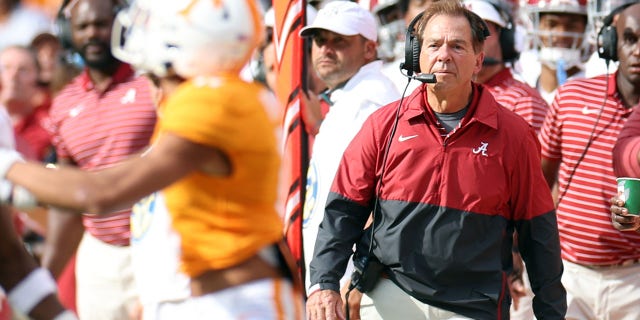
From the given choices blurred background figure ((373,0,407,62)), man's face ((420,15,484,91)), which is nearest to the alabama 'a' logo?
man's face ((420,15,484,91))

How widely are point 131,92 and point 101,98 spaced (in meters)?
0.21

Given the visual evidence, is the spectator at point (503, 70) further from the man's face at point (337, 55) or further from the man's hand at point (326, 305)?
the man's hand at point (326, 305)

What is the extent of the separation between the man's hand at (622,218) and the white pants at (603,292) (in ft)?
2.56

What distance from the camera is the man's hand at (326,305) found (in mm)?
4938

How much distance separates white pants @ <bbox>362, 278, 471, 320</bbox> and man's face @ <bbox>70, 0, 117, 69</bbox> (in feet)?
7.61

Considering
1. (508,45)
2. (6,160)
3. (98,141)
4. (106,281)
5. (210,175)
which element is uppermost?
(6,160)

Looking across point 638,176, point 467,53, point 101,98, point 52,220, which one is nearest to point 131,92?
point 101,98

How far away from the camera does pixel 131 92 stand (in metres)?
6.47

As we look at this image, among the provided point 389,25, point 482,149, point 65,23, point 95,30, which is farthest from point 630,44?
point 389,25

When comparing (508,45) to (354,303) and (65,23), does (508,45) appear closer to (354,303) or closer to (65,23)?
(65,23)

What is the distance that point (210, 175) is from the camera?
3.68 metres

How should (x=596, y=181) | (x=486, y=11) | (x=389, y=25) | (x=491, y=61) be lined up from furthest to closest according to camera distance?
1. (x=389, y=25)
2. (x=486, y=11)
3. (x=491, y=61)
4. (x=596, y=181)

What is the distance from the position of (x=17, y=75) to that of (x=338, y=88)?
352cm

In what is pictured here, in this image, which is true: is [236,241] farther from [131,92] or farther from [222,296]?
[131,92]
